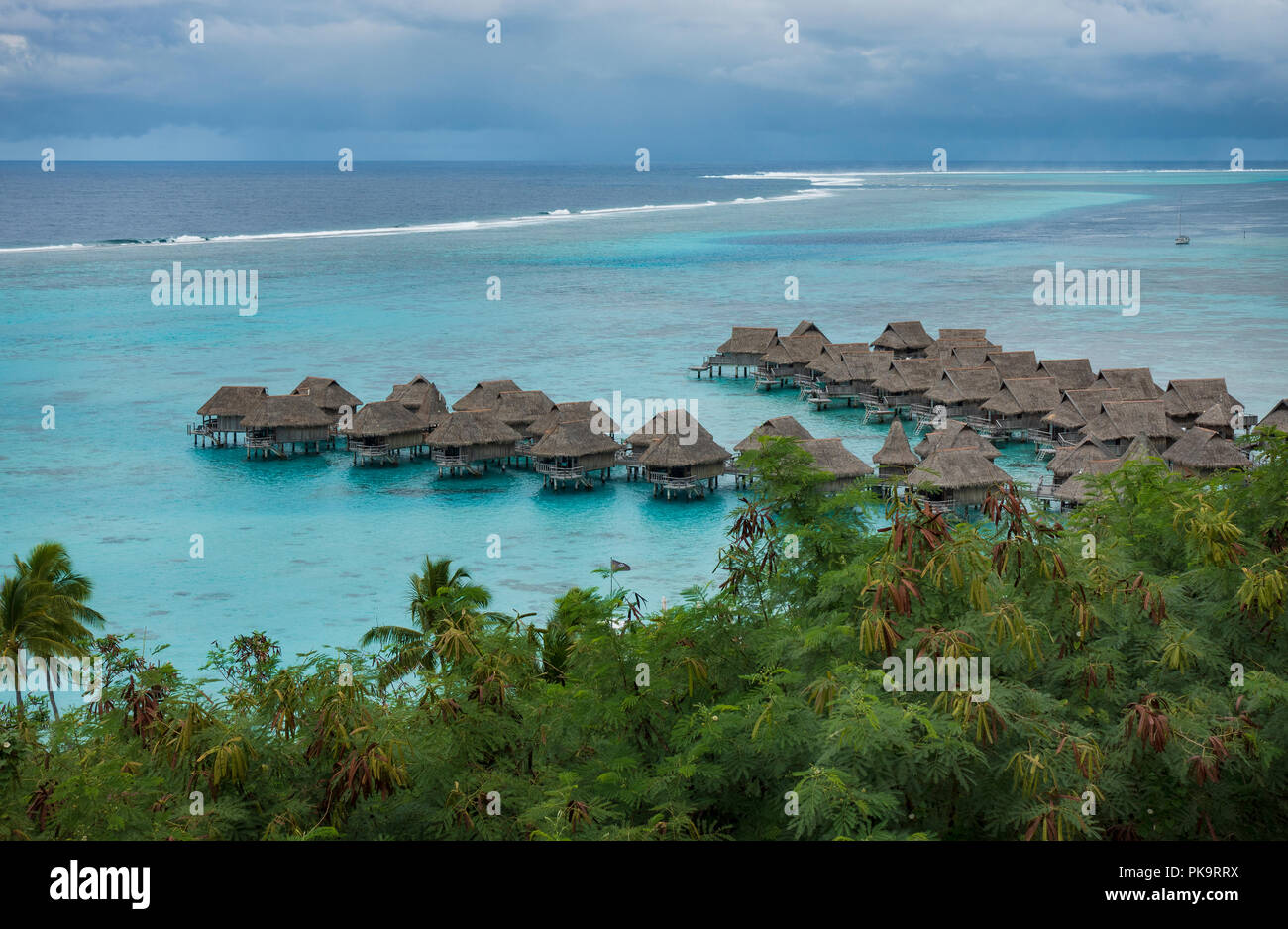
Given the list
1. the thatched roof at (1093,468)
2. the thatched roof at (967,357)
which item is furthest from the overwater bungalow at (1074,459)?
the thatched roof at (967,357)

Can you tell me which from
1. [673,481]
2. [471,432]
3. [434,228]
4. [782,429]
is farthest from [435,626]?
[434,228]

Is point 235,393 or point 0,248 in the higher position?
point 0,248

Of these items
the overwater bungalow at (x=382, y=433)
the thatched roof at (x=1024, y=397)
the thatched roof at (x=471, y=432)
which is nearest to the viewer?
the thatched roof at (x=471, y=432)

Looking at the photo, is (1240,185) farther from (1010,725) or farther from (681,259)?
(1010,725)

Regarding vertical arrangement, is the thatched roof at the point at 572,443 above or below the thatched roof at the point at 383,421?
below

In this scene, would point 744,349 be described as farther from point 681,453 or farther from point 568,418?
point 681,453

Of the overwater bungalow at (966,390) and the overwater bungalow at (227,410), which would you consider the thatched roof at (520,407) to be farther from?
the overwater bungalow at (966,390)

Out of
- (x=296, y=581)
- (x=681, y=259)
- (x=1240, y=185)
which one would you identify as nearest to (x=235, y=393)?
(x=296, y=581)
